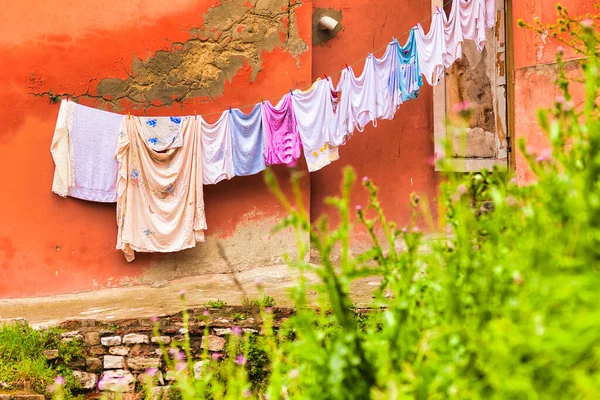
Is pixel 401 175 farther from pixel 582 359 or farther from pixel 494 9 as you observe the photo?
pixel 582 359

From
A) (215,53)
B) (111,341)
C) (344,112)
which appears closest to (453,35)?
(344,112)

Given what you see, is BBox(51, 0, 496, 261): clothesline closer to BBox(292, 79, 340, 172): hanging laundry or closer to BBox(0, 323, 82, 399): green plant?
BBox(292, 79, 340, 172): hanging laundry

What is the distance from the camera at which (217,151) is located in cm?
691

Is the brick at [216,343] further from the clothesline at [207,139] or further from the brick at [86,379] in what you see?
the clothesline at [207,139]

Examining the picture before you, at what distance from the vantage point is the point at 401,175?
773cm

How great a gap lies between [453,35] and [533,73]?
1.31m

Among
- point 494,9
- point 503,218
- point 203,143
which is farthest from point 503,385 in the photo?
point 494,9

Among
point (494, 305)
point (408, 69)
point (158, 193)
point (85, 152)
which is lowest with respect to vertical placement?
point (494, 305)

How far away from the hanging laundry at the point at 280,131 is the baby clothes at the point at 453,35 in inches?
60.5

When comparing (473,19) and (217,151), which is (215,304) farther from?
(473,19)

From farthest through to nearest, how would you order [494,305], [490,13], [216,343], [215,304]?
[490,13]
[215,304]
[216,343]
[494,305]

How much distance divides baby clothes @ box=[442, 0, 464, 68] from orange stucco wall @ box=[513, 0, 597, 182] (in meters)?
0.96

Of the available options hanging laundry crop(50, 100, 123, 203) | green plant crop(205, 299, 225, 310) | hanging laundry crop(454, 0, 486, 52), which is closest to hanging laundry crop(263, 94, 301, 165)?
hanging laundry crop(50, 100, 123, 203)

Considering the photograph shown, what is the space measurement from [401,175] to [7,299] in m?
4.04
